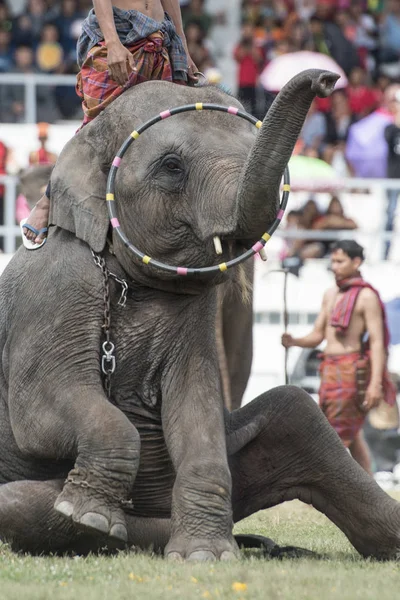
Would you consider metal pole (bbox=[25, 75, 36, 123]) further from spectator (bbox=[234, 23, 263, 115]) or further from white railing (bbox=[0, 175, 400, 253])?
spectator (bbox=[234, 23, 263, 115])

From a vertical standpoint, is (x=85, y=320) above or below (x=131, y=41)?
below

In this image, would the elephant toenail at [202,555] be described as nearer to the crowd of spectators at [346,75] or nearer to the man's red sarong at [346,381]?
the man's red sarong at [346,381]

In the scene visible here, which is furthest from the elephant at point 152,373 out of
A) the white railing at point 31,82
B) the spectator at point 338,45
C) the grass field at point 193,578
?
the spectator at point 338,45

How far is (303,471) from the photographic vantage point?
7.16 metres

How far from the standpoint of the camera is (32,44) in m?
20.5

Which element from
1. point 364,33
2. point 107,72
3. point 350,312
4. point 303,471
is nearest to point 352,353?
point 350,312

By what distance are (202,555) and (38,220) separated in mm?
1961

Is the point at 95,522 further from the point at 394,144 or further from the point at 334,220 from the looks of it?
the point at 394,144

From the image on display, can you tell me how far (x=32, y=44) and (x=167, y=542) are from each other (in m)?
14.5

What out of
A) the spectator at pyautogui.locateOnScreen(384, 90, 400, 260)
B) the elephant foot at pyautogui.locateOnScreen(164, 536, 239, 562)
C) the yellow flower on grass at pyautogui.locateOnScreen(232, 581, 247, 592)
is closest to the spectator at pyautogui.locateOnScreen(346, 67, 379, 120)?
the spectator at pyautogui.locateOnScreen(384, 90, 400, 260)

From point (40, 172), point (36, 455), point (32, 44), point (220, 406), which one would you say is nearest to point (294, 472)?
point (220, 406)

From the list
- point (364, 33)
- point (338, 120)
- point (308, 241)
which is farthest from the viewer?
point (364, 33)

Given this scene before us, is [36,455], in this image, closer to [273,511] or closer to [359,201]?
[273,511]

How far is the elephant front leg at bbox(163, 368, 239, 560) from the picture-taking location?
6.54 m
